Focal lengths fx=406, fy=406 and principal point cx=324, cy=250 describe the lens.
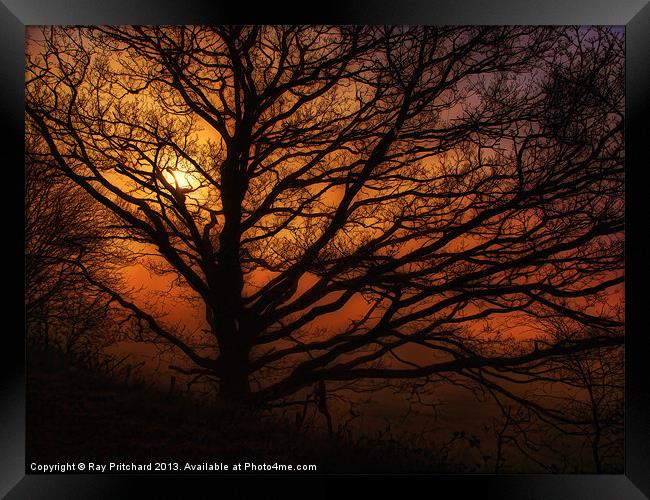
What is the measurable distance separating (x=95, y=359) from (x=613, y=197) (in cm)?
322

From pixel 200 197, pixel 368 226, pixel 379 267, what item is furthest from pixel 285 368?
pixel 200 197

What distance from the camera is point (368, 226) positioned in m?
2.39

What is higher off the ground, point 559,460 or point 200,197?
point 200,197

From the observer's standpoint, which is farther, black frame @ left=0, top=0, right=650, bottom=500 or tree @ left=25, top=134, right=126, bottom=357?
tree @ left=25, top=134, right=126, bottom=357

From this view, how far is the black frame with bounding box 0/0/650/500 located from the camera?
7.28 ft

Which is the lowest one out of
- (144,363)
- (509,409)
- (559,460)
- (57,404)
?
(559,460)
